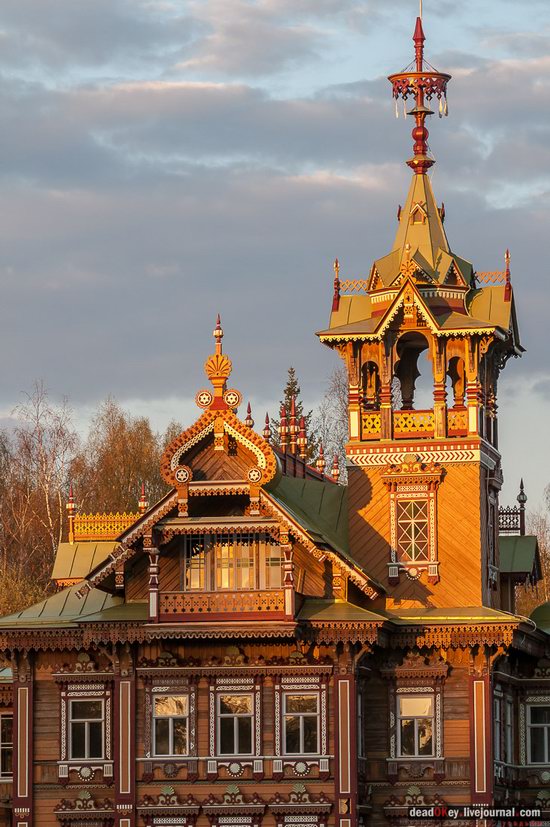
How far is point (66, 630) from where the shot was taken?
65500 millimetres

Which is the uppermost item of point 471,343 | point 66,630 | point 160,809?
point 471,343

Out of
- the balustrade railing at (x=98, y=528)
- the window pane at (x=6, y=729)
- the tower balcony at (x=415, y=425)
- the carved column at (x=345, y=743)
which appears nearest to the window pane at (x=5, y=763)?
the window pane at (x=6, y=729)

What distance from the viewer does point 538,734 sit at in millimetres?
69375

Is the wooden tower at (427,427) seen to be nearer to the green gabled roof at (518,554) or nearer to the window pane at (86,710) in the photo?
the green gabled roof at (518,554)

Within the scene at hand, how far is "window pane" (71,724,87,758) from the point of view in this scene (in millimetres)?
65875

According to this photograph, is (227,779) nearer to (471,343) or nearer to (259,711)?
(259,711)

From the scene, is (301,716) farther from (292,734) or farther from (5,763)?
(5,763)

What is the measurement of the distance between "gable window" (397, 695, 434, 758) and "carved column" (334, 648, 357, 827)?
2024 millimetres

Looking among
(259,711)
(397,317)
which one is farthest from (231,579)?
(397,317)

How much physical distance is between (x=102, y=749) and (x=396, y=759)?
757 cm

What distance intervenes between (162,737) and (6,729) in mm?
6539

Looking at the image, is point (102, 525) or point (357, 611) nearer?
point (357, 611)

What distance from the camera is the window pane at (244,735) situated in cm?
6512

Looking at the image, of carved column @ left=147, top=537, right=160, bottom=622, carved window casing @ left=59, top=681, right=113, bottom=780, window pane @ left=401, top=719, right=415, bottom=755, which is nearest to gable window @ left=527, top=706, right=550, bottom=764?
window pane @ left=401, top=719, right=415, bottom=755
